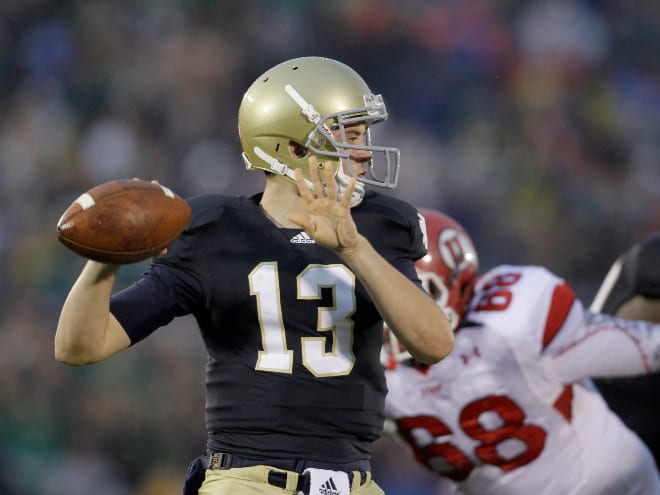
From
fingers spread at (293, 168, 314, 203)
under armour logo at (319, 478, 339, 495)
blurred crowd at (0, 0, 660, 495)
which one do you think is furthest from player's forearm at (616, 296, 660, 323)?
blurred crowd at (0, 0, 660, 495)

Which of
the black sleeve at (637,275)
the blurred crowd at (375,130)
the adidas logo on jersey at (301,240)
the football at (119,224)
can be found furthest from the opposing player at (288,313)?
the blurred crowd at (375,130)

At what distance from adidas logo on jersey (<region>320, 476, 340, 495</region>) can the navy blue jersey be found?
0.07 m

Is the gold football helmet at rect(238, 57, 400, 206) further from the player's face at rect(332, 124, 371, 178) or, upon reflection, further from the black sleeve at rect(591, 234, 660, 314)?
the black sleeve at rect(591, 234, 660, 314)

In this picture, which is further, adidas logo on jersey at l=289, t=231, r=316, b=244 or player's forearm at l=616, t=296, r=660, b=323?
player's forearm at l=616, t=296, r=660, b=323

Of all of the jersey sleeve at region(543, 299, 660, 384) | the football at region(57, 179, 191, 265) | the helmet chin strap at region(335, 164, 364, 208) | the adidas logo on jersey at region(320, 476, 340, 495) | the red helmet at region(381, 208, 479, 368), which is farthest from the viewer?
the red helmet at region(381, 208, 479, 368)

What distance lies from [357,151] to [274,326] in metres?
0.47

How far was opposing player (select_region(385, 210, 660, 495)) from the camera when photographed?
356 cm

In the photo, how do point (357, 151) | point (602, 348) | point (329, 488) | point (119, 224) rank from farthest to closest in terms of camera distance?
point (602, 348) → point (357, 151) → point (329, 488) → point (119, 224)

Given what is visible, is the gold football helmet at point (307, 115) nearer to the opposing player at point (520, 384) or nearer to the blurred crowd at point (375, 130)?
the opposing player at point (520, 384)

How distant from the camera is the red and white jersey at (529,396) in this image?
355 centimetres

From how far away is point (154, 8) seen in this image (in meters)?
7.45

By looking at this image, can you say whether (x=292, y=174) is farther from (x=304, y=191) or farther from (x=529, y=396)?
(x=529, y=396)

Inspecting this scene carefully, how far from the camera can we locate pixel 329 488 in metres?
2.32

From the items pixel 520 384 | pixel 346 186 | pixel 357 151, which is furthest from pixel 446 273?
pixel 346 186
